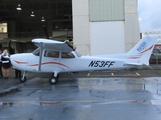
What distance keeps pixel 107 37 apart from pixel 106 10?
220 centimetres

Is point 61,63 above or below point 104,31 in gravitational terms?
below

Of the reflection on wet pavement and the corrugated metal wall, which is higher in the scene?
the corrugated metal wall

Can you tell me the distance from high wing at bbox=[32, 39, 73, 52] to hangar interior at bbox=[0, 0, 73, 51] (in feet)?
Answer: 64.9

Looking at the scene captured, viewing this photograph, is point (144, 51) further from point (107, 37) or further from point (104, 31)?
Result: point (104, 31)

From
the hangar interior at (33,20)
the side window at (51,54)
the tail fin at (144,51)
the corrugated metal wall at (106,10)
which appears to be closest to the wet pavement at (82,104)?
the side window at (51,54)

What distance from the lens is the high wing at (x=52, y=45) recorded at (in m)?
12.3

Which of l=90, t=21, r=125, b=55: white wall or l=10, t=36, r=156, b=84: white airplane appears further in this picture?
l=90, t=21, r=125, b=55: white wall

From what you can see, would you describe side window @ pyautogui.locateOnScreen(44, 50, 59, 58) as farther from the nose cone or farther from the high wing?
the nose cone

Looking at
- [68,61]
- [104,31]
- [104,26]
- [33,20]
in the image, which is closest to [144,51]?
[68,61]

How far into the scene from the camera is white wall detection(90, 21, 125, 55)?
2105cm

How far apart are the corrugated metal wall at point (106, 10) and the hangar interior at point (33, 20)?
1167cm

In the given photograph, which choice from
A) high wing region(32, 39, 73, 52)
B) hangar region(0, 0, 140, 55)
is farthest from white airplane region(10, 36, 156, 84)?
hangar region(0, 0, 140, 55)

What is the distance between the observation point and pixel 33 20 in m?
47.3

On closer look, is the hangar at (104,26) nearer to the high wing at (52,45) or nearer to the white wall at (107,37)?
the white wall at (107,37)
